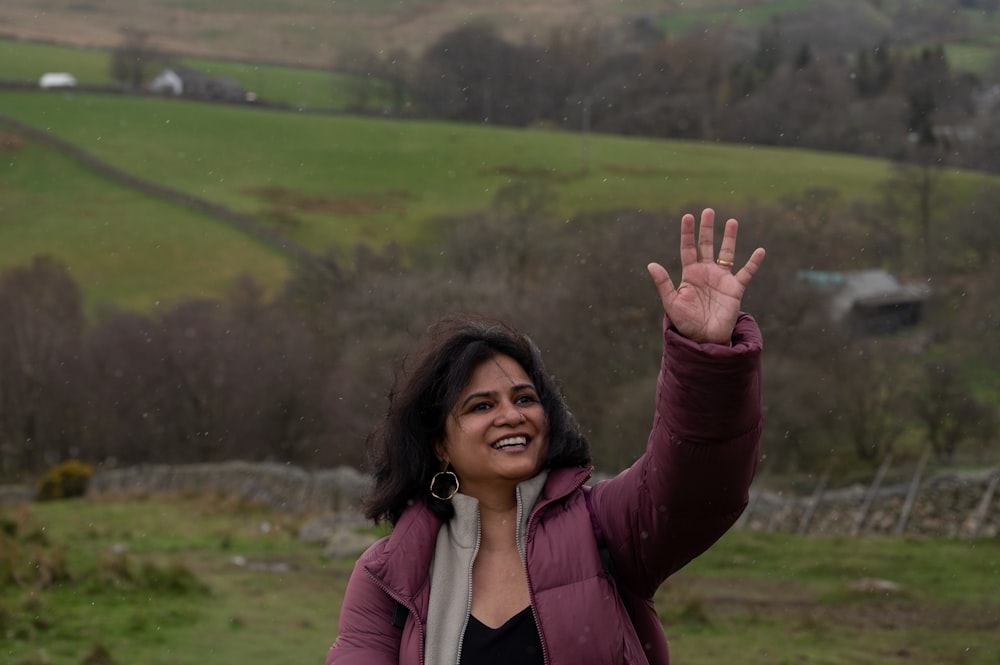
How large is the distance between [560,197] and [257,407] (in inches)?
592

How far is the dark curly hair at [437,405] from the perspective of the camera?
3.03m

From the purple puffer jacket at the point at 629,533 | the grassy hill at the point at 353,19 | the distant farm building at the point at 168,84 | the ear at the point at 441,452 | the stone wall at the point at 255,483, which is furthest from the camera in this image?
the grassy hill at the point at 353,19

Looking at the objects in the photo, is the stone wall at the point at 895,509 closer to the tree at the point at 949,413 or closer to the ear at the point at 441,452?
the tree at the point at 949,413

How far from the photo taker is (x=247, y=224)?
44.7 metres

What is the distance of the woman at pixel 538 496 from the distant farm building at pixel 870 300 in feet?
89.8

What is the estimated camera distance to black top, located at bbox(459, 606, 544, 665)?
Result: 272cm

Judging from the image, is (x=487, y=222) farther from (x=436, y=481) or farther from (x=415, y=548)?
(x=415, y=548)

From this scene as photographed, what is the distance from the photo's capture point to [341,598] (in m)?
13.7

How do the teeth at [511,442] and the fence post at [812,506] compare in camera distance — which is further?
the fence post at [812,506]

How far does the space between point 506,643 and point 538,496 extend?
35 centimetres

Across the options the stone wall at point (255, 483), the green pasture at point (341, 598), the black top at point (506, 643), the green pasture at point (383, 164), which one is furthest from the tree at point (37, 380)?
the black top at point (506, 643)

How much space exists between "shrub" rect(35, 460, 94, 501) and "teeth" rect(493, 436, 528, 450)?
Result: 28744 millimetres

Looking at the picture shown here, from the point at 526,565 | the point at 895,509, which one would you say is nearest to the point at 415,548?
the point at 526,565

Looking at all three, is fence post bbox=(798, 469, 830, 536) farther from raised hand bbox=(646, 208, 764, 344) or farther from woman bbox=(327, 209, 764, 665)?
raised hand bbox=(646, 208, 764, 344)
